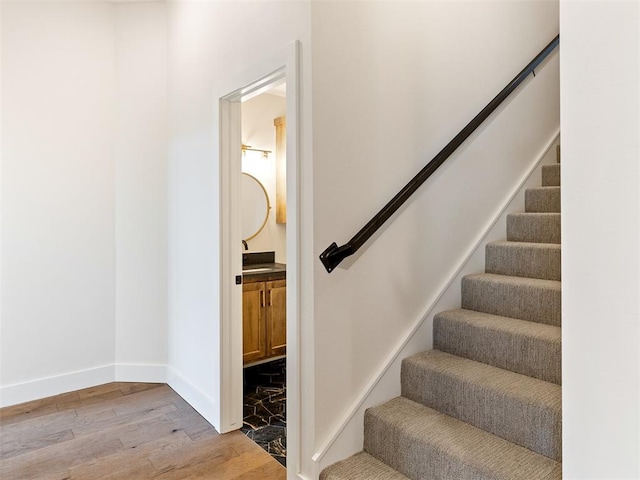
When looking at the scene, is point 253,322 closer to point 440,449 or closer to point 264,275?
point 264,275

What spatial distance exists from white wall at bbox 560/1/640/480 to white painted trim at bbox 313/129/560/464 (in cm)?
100

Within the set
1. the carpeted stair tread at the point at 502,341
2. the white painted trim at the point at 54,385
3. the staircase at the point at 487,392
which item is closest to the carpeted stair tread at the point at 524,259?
the staircase at the point at 487,392

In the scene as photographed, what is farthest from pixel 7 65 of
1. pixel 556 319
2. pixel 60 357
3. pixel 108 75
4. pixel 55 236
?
pixel 556 319

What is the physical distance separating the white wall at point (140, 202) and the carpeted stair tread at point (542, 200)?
2.69 metres

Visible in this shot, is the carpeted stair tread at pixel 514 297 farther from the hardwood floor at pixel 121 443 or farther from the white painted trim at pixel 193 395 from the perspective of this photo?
the white painted trim at pixel 193 395

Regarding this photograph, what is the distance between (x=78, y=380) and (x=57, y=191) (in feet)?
4.76

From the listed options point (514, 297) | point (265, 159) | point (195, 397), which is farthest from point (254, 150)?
point (514, 297)

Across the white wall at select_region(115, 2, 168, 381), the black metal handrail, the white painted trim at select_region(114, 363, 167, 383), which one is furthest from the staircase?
the white wall at select_region(115, 2, 168, 381)

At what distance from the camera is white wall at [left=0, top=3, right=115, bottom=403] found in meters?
2.88

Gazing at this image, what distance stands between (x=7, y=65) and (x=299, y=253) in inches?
106

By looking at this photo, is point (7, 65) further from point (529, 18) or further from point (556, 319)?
point (556, 319)

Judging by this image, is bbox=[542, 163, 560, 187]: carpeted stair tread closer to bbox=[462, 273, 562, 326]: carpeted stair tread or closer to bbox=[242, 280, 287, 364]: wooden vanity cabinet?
bbox=[462, 273, 562, 326]: carpeted stair tread

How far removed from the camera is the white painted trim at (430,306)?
5.86ft

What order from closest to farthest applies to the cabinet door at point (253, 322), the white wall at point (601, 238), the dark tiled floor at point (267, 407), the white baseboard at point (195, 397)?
the white wall at point (601, 238) → the dark tiled floor at point (267, 407) → the white baseboard at point (195, 397) → the cabinet door at point (253, 322)
